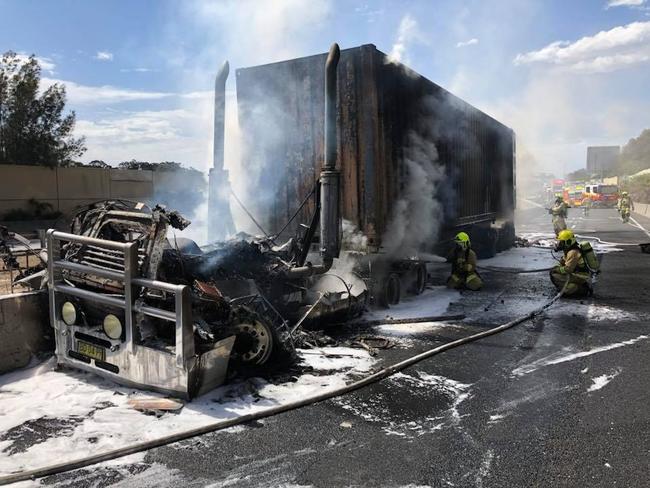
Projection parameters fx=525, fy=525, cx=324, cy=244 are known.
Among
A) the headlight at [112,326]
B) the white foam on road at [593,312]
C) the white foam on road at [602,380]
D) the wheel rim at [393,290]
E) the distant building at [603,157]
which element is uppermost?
the distant building at [603,157]

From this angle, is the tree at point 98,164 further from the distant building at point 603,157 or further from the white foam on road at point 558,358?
the distant building at point 603,157

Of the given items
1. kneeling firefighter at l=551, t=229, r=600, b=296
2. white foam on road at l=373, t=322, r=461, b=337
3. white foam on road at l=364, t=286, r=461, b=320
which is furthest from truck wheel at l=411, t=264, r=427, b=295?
kneeling firefighter at l=551, t=229, r=600, b=296

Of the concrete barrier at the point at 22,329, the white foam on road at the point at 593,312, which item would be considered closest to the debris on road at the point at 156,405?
the concrete barrier at the point at 22,329

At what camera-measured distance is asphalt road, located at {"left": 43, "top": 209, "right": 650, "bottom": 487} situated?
303 cm

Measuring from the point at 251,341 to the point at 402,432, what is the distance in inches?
64.7

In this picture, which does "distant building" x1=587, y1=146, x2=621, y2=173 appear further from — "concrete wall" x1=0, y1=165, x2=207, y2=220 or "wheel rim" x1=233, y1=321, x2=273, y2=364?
"wheel rim" x1=233, y1=321, x2=273, y2=364

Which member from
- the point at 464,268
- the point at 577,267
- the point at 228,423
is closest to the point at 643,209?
the point at 577,267

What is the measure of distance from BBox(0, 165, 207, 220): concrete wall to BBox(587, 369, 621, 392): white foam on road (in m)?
18.6

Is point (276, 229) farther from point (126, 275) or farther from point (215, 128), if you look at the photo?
point (126, 275)

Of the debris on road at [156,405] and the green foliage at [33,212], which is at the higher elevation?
the green foliage at [33,212]

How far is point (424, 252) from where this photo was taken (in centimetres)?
917

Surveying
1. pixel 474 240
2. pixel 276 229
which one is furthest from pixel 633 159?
→ pixel 276 229

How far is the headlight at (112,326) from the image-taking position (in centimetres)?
414

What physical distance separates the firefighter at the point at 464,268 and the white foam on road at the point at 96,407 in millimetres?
4846
